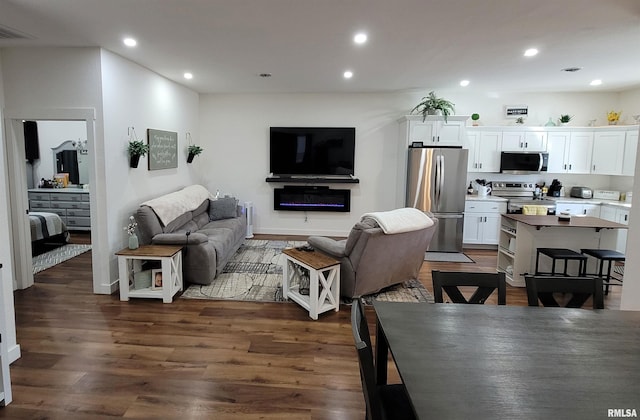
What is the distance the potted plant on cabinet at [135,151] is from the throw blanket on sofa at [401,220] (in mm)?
2883

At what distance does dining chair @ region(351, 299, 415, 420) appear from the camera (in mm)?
1389

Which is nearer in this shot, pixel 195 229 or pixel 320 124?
pixel 195 229

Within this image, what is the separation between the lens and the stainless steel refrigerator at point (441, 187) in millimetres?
6207

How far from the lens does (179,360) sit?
2963 millimetres

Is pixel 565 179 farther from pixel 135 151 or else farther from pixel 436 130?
pixel 135 151

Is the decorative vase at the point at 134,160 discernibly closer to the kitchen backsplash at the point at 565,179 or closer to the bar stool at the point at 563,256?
the bar stool at the point at 563,256

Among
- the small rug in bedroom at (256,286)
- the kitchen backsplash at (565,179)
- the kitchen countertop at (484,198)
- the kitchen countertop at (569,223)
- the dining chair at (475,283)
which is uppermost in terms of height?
the kitchen backsplash at (565,179)

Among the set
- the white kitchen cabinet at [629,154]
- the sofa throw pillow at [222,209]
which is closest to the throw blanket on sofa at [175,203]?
the sofa throw pillow at [222,209]

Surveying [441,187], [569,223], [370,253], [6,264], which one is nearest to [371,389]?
[370,253]

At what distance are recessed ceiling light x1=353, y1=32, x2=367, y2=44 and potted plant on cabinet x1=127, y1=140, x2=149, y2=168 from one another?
288 cm

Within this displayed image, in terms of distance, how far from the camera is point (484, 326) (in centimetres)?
180

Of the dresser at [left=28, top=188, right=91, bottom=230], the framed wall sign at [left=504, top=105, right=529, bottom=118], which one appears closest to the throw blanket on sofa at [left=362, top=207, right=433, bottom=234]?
the framed wall sign at [left=504, top=105, right=529, bottom=118]

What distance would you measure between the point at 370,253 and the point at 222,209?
3.41 meters

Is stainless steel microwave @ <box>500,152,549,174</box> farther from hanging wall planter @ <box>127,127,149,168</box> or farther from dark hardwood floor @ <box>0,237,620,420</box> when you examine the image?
hanging wall planter @ <box>127,127,149,168</box>
